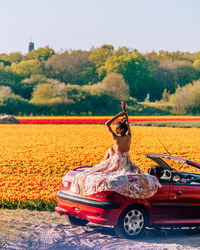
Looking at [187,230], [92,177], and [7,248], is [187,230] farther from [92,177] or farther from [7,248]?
[7,248]

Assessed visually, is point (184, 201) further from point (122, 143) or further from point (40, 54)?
point (40, 54)

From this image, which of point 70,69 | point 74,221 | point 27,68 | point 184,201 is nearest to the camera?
point 184,201

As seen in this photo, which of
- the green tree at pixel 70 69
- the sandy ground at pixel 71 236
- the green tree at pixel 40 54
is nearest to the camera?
the sandy ground at pixel 71 236

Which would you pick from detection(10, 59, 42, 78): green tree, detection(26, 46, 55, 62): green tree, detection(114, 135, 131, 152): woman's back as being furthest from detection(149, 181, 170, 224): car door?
detection(26, 46, 55, 62): green tree

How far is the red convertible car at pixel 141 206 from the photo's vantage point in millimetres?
6996

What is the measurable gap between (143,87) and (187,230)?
292 feet

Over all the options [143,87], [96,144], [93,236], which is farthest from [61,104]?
[93,236]

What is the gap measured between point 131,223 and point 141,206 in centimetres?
32

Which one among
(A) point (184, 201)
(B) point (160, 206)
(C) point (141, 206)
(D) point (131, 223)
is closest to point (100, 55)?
(A) point (184, 201)

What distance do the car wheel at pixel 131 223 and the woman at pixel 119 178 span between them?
0.25 m

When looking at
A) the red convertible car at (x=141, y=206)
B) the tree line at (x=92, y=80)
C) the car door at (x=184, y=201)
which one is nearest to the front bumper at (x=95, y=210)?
the red convertible car at (x=141, y=206)

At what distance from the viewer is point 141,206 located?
23.8ft

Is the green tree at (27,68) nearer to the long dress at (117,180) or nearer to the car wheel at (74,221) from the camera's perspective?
the car wheel at (74,221)

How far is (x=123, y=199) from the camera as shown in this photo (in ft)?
23.1
